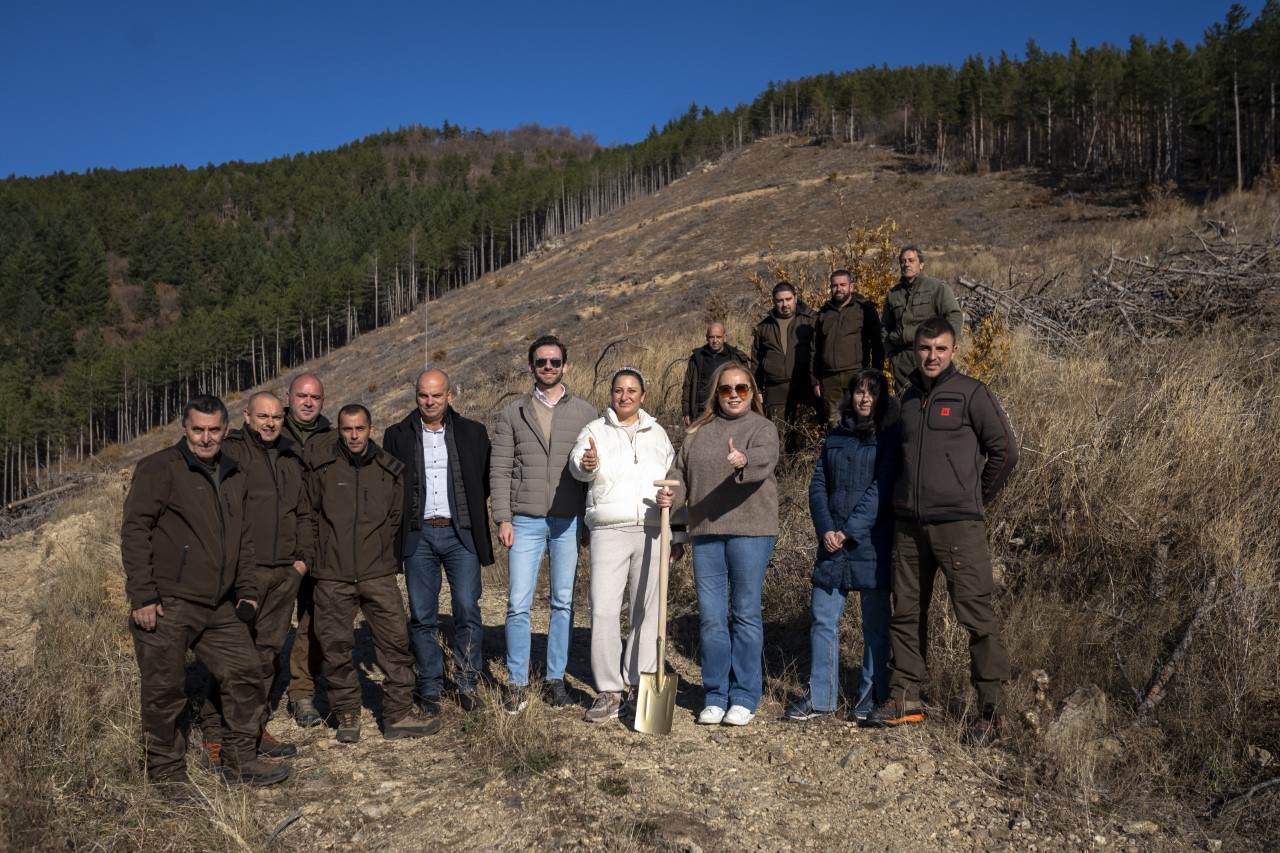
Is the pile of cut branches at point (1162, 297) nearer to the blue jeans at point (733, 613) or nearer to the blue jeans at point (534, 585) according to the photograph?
the blue jeans at point (733, 613)

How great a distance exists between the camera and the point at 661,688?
4.25 metres

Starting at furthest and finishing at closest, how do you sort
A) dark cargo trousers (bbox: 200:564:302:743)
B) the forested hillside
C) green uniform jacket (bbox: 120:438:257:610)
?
the forested hillside
dark cargo trousers (bbox: 200:564:302:743)
green uniform jacket (bbox: 120:438:257:610)

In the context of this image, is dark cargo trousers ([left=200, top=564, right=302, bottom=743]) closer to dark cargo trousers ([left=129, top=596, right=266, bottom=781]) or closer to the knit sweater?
dark cargo trousers ([left=129, top=596, right=266, bottom=781])

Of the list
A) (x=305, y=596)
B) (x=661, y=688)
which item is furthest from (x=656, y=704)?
(x=305, y=596)

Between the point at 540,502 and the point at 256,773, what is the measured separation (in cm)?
195

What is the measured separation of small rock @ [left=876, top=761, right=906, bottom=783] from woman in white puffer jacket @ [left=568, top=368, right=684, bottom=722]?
1385 millimetres

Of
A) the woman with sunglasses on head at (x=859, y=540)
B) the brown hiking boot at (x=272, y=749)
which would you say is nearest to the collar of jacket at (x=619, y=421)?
the woman with sunglasses on head at (x=859, y=540)

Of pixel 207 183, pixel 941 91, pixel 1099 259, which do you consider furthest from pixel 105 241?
pixel 1099 259

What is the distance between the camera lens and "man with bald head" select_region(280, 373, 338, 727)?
4.61 metres

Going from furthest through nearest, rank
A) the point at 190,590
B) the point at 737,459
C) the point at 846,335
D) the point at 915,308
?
the point at 846,335, the point at 915,308, the point at 737,459, the point at 190,590

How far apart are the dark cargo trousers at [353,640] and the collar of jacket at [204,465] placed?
84 cm

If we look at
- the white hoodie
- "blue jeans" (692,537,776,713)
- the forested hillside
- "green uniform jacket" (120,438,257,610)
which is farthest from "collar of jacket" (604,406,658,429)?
the forested hillside

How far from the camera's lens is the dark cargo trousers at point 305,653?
472 cm

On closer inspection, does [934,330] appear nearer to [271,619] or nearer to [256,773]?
[271,619]
